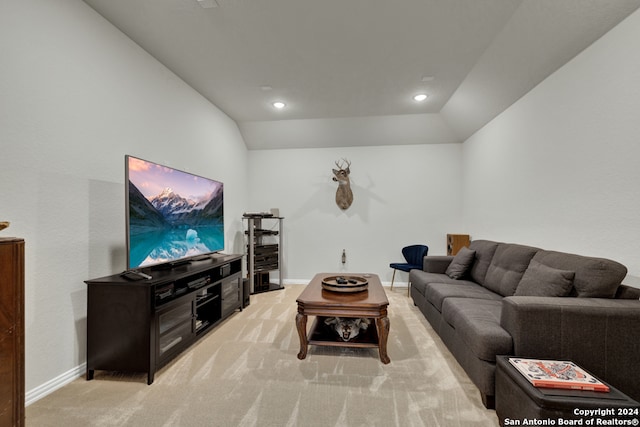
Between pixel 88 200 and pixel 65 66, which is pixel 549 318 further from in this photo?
pixel 65 66

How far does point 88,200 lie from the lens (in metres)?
2.25

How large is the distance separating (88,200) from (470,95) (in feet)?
13.8

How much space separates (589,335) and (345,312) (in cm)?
151

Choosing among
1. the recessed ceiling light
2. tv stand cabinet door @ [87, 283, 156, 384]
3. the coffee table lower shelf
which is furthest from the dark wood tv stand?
the recessed ceiling light

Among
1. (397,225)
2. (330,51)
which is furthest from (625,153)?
(397,225)

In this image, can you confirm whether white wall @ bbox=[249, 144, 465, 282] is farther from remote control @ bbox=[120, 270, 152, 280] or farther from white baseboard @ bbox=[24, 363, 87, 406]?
white baseboard @ bbox=[24, 363, 87, 406]

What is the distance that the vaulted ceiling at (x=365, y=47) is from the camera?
221 centimetres

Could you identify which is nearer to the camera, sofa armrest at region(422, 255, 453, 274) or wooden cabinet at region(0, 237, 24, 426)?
wooden cabinet at region(0, 237, 24, 426)

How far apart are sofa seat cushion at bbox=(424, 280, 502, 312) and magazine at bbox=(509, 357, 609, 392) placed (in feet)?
3.43

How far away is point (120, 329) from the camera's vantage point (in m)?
2.08

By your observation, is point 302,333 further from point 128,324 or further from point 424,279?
point 424,279

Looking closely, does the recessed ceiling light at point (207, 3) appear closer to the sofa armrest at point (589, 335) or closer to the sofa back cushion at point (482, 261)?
the sofa armrest at point (589, 335)

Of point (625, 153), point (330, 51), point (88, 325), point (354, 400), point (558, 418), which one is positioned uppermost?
point (330, 51)

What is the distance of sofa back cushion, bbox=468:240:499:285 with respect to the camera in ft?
10.6
